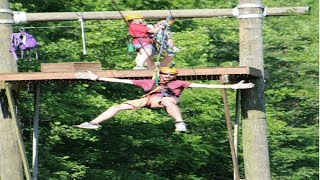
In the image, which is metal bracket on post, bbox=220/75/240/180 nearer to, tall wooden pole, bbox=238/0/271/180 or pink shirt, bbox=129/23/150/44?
tall wooden pole, bbox=238/0/271/180

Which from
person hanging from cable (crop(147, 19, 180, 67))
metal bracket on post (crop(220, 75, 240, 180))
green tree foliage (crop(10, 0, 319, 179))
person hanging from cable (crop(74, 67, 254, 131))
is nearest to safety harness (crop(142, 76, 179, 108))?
person hanging from cable (crop(74, 67, 254, 131))

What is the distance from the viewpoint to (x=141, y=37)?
1171 cm

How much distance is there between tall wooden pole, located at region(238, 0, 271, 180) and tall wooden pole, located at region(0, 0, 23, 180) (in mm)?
2745

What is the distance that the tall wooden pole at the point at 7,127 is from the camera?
469 inches

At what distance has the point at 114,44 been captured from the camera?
70.0 feet

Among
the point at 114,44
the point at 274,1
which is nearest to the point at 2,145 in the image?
the point at 114,44

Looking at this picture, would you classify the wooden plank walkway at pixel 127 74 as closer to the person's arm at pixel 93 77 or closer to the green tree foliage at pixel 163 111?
the person's arm at pixel 93 77

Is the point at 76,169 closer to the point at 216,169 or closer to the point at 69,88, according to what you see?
the point at 69,88

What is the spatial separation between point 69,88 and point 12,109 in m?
9.10

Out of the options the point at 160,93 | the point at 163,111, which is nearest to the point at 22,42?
the point at 160,93

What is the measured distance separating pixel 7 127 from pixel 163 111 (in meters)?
9.73

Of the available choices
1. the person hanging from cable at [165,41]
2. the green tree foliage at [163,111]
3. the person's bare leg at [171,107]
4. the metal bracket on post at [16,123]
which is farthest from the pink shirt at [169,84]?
the green tree foliage at [163,111]

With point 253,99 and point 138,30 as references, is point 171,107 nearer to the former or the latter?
point 138,30

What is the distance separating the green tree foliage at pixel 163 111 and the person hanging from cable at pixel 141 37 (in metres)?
5.88
